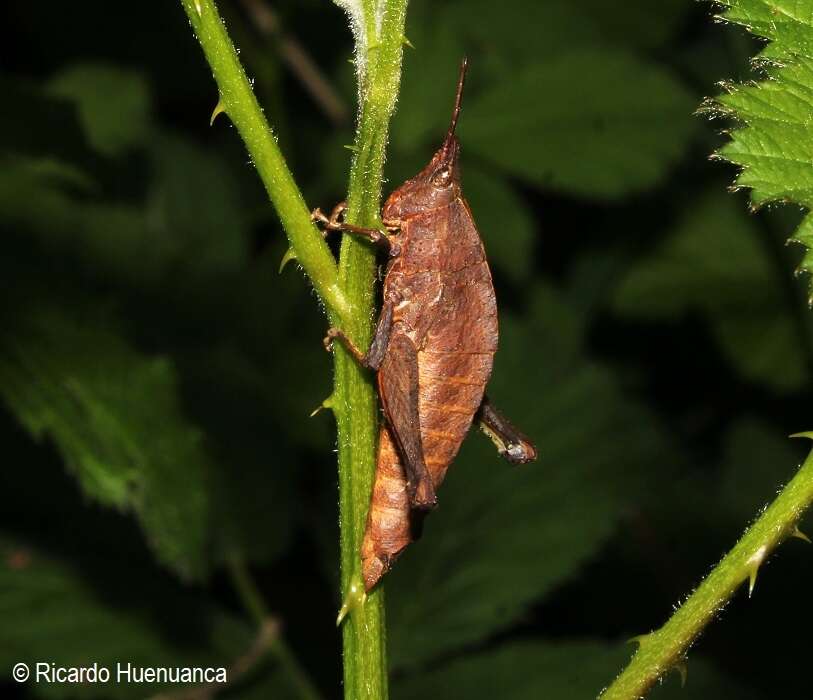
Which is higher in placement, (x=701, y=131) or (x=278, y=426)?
(x=701, y=131)

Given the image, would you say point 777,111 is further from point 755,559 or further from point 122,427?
point 122,427

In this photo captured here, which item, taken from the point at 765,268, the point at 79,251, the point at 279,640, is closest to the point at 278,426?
the point at 279,640

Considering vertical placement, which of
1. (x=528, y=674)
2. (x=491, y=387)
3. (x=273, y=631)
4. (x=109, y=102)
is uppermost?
(x=109, y=102)

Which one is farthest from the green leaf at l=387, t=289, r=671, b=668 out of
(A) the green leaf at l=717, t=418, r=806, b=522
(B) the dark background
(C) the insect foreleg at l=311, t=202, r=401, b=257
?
(C) the insect foreleg at l=311, t=202, r=401, b=257

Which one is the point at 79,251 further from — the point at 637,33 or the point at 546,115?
the point at 637,33

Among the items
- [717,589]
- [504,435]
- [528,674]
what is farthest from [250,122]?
[528,674]

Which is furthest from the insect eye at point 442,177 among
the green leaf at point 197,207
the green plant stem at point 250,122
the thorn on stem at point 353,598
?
the green leaf at point 197,207
